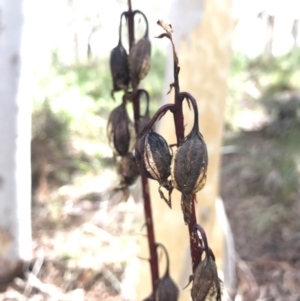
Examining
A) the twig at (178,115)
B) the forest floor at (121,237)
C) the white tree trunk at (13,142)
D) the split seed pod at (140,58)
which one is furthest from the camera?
the forest floor at (121,237)

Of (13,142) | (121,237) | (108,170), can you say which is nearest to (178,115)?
(13,142)

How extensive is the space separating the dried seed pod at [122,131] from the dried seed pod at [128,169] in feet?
0.04

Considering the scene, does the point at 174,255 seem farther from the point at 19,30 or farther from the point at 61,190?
the point at 61,190

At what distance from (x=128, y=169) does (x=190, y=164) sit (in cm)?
23

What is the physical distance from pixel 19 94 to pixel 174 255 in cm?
67

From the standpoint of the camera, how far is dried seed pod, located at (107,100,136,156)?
0.53 metres

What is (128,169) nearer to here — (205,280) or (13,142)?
(205,280)

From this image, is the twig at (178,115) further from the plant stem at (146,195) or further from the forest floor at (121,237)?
the forest floor at (121,237)

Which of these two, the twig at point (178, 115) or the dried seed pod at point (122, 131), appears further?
the dried seed pod at point (122, 131)

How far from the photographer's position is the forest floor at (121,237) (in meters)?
1.49

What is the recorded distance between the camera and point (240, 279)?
1525 mm

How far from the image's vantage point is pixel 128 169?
22.0 inches

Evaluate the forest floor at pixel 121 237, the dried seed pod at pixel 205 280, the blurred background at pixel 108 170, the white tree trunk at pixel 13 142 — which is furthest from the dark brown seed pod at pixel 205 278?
the white tree trunk at pixel 13 142

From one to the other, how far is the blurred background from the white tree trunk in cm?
5
